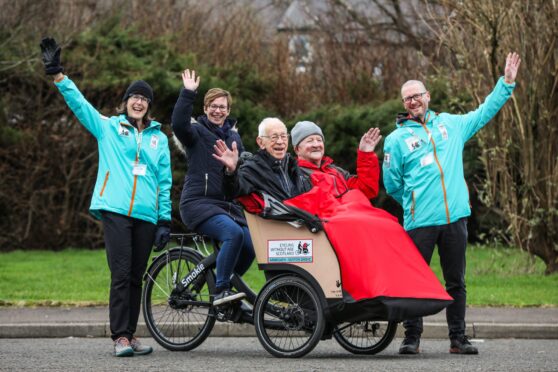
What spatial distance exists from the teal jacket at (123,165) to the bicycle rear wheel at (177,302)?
412mm

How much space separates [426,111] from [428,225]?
908 mm

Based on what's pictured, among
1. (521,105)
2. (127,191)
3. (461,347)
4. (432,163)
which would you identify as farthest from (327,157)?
(521,105)

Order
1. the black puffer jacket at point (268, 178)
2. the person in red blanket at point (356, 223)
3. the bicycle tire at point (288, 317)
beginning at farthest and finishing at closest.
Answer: the black puffer jacket at point (268, 178)
the bicycle tire at point (288, 317)
the person in red blanket at point (356, 223)

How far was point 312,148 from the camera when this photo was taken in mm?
8617

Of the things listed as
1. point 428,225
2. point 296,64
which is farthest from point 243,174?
point 296,64

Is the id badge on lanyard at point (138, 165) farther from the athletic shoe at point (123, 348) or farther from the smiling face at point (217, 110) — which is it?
the athletic shoe at point (123, 348)

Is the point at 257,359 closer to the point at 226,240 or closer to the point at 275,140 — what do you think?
the point at 226,240

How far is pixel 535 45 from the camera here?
49.1 ft

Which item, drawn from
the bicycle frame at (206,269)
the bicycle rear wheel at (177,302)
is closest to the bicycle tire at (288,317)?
the bicycle frame at (206,269)

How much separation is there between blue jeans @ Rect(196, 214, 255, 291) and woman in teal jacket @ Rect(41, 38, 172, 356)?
389mm

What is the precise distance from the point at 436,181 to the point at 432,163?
0.14 m

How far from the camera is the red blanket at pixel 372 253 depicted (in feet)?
25.4

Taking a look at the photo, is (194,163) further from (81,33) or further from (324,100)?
(324,100)

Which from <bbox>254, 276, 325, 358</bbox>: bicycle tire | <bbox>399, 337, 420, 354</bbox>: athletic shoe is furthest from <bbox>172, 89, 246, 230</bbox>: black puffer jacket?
<bbox>399, 337, 420, 354</bbox>: athletic shoe
